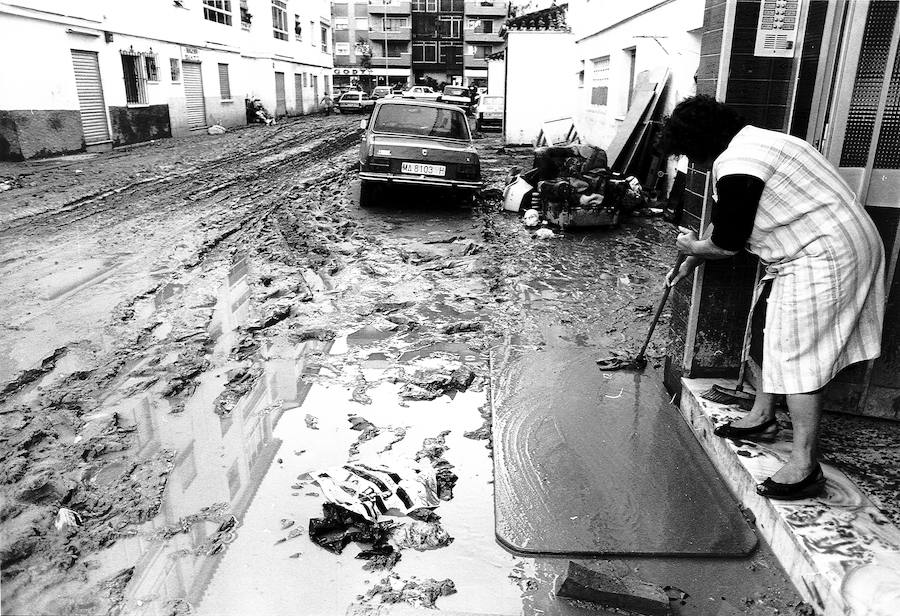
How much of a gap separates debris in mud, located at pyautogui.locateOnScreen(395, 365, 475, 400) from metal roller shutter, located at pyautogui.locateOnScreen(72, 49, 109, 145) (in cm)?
1583

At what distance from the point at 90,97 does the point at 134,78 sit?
119 inches

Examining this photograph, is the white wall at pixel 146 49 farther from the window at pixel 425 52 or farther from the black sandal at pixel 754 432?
the window at pixel 425 52

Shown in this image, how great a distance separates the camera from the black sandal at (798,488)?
269 cm

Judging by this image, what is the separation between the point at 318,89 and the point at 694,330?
40.7m

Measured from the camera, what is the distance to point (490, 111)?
24.5 metres

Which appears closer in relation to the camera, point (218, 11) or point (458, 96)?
point (218, 11)

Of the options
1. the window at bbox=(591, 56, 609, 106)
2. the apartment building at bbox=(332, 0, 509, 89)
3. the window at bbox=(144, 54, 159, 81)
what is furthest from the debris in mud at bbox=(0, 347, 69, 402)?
the apartment building at bbox=(332, 0, 509, 89)

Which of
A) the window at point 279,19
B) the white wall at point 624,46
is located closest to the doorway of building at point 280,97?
the window at point 279,19

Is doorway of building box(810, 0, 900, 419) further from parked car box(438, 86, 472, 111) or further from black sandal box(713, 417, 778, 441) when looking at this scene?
parked car box(438, 86, 472, 111)

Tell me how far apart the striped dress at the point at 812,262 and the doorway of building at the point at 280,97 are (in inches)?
1269

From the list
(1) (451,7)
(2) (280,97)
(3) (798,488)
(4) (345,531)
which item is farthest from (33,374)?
(1) (451,7)

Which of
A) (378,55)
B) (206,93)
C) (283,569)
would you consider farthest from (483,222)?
(378,55)

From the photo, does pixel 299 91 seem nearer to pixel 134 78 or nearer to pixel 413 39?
pixel 134 78

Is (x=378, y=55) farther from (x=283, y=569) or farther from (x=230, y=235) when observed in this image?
(x=283, y=569)
